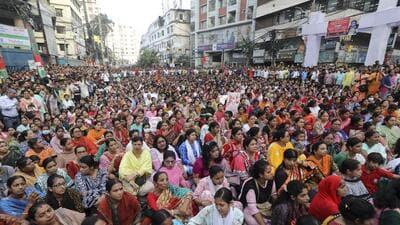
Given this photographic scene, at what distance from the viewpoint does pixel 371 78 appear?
9578mm

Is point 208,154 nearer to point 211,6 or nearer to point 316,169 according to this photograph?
point 316,169

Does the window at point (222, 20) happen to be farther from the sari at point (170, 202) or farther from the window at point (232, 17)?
the sari at point (170, 202)

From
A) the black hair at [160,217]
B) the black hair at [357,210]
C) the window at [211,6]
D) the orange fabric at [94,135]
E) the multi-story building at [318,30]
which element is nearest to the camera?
the black hair at [357,210]

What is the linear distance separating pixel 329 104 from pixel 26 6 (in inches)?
883

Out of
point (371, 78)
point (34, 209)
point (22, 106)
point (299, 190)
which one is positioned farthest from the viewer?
point (371, 78)

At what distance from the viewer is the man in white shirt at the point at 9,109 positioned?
7.28 metres

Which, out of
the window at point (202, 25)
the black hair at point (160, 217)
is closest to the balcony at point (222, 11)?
the window at point (202, 25)

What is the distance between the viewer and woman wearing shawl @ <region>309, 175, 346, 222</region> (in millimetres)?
2666

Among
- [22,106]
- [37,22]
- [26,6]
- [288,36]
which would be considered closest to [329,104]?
[22,106]

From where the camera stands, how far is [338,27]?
1478 cm

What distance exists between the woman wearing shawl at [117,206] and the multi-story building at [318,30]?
1423 centimetres

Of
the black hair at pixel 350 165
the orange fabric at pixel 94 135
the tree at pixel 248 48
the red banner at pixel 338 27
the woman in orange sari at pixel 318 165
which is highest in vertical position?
the red banner at pixel 338 27

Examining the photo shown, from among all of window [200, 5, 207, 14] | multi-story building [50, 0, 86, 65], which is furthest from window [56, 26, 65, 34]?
window [200, 5, 207, 14]

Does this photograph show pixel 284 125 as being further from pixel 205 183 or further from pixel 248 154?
pixel 205 183
